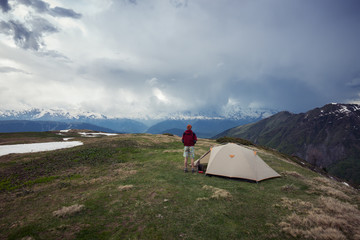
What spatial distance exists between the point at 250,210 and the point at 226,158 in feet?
21.2

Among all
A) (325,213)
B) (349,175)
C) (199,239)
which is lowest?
(349,175)

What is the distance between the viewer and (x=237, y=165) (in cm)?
1505

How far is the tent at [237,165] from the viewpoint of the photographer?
1459cm

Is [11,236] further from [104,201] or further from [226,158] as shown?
[226,158]

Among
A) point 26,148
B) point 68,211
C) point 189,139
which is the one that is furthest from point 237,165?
point 26,148

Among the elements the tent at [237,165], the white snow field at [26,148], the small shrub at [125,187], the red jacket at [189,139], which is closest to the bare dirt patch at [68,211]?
the small shrub at [125,187]

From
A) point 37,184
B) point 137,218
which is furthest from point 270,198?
point 37,184

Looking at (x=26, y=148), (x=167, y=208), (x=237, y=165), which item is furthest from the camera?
(x=26, y=148)

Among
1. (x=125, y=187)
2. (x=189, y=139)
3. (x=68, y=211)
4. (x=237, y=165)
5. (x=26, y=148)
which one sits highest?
(x=189, y=139)

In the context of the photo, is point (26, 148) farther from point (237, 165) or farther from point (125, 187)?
point (237, 165)

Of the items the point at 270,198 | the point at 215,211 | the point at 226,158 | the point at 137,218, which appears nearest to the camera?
the point at 137,218

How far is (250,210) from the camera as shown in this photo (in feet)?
30.6

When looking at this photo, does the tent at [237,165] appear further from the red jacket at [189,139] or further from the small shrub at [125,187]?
the small shrub at [125,187]

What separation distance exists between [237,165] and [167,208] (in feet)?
27.1
